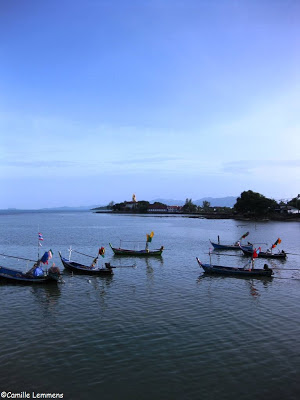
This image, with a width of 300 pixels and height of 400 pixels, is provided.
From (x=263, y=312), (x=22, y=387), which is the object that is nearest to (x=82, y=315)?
(x=22, y=387)

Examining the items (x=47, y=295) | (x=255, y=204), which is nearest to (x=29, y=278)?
(x=47, y=295)

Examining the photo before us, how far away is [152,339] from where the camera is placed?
16109 millimetres

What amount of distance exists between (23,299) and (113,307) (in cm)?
702

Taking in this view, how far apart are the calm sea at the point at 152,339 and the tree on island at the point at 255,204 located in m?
123

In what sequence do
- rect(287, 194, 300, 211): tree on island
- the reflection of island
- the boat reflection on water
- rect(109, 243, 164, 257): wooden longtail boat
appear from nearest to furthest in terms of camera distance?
1. the reflection of island
2. the boat reflection on water
3. rect(109, 243, 164, 257): wooden longtail boat
4. rect(287, 194, 300, 211): tree on island

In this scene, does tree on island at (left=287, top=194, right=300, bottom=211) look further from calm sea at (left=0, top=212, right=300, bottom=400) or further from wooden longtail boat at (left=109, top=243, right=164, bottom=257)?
calm sea at (left=0, top=212, right=300, bottom=400)

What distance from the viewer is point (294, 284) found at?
2830 cm

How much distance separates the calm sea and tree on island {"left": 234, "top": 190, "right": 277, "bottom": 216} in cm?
12274

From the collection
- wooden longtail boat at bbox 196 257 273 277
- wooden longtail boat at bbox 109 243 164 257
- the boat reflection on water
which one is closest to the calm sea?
the boat reflection on water

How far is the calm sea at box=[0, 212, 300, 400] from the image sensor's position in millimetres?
12297

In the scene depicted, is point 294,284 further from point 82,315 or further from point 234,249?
point 234,249

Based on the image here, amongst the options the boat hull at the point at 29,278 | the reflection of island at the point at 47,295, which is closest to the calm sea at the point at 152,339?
the reflection of island at the point at 47,295

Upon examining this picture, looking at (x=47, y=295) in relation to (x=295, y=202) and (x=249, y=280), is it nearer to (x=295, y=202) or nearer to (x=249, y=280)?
(x=249, y=280)

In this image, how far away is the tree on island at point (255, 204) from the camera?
14500cm
